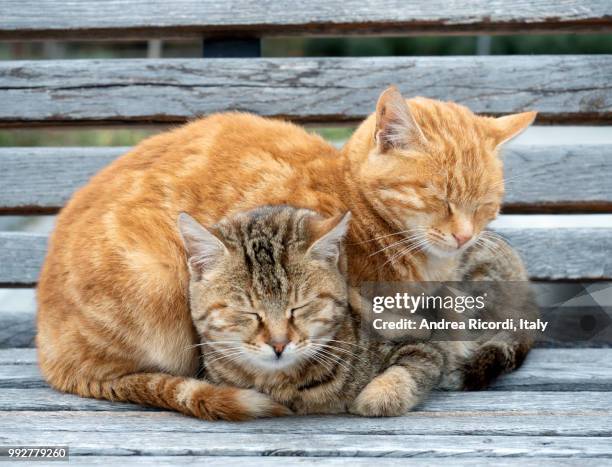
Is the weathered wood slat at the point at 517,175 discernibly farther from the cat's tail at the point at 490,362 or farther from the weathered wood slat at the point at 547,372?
the cat's tail at the point at 490,362

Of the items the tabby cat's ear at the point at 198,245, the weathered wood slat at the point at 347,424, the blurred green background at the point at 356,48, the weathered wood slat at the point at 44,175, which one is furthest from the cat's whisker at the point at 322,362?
the blurred green background at the point at 356,48

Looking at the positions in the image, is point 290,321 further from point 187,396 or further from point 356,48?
point 356,48

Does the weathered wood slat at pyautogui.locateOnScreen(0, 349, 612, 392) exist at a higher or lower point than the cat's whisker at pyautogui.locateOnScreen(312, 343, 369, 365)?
lower

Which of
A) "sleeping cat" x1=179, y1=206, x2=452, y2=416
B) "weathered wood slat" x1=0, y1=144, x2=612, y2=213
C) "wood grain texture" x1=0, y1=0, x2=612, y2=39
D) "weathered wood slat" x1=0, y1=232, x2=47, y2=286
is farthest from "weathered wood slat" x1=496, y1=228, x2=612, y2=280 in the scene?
"weathered wood slat" x1=0, y1=232, x2=47, y2=286

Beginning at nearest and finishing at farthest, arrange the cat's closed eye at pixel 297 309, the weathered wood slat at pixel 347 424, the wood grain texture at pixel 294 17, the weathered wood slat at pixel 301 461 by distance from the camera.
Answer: the weathered wood slat at pixel 301 461
the weathered wood slat at pixel 347 424
the cat's closed eye at pixel 297 309
the wood grain texture at pixel 294 17

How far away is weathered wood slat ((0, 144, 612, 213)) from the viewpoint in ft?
9.46

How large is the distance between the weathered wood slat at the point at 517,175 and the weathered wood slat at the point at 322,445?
1.28 metres

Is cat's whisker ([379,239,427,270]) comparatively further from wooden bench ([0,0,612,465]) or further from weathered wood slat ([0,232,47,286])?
weathered wood slat ([0,232,47,286])

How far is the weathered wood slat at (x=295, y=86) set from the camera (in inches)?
114

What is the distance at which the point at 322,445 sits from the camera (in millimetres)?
1757

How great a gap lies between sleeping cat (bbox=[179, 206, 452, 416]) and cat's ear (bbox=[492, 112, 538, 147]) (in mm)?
579

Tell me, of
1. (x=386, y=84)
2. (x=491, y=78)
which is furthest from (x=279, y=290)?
(x=491, y=78)

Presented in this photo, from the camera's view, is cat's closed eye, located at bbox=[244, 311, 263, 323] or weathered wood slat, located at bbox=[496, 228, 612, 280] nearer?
cat's closed eye, located at bbox=[244, 311, 263, 323]

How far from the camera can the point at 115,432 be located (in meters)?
1.85
